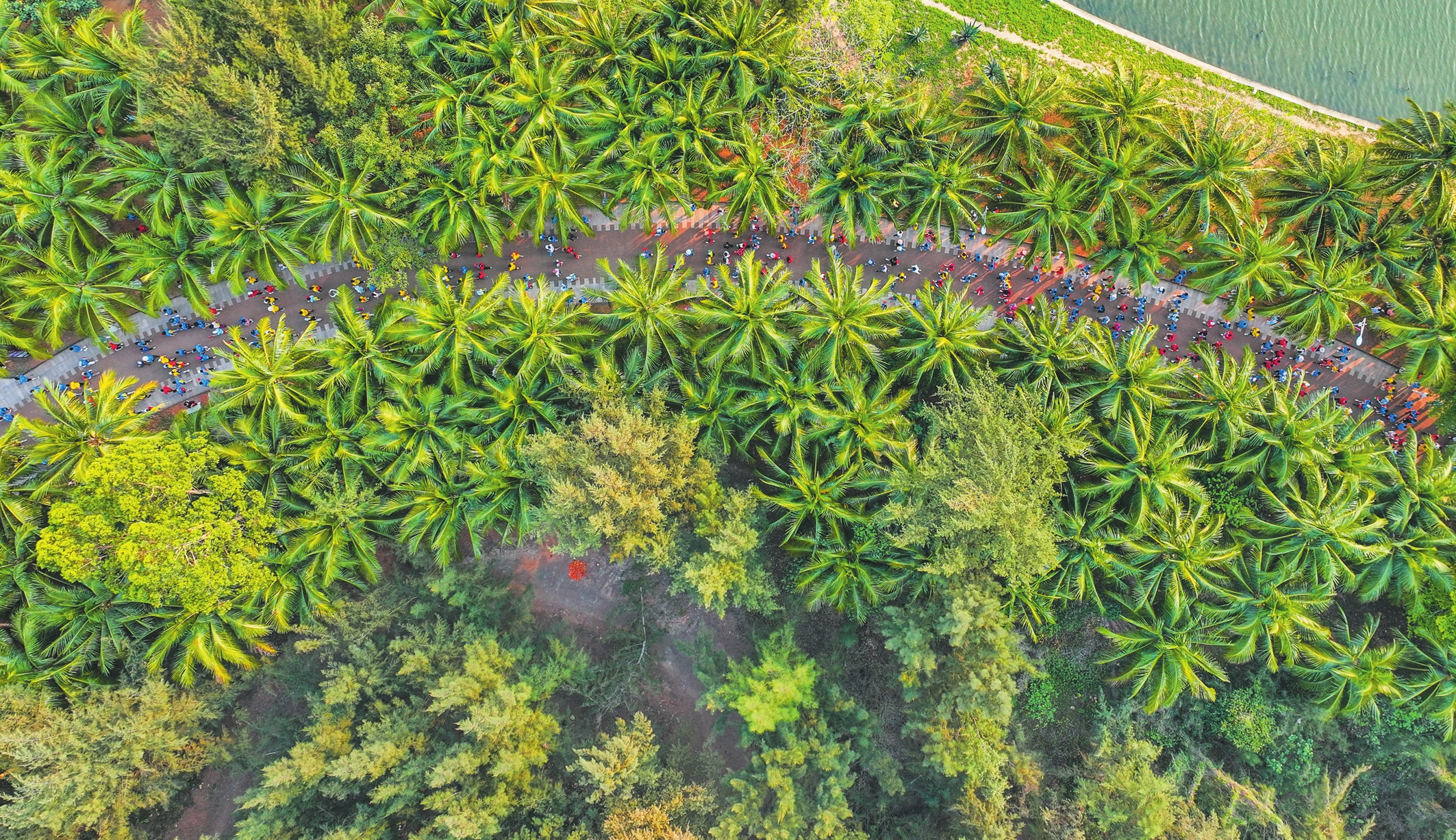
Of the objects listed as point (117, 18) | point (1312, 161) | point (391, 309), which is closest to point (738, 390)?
point (391, 309)

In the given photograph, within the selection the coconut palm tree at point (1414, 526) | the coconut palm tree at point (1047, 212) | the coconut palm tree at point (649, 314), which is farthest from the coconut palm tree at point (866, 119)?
the coconut palm tree at point (1414, 526)

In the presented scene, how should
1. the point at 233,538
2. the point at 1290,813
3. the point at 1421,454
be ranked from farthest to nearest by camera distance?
the point at 1421,454 → the point at 1290,813 → the point at 233,538

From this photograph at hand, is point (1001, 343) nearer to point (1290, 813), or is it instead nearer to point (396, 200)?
point (1290, 813)

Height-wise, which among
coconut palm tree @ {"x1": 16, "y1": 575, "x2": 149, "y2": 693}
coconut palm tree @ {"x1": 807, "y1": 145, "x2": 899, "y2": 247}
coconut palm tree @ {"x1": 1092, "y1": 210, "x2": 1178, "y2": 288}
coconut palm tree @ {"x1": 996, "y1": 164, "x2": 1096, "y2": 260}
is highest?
coconut palm tree @ {"x1": 807, "y1": 145, "x2": 899, "y2": 247}

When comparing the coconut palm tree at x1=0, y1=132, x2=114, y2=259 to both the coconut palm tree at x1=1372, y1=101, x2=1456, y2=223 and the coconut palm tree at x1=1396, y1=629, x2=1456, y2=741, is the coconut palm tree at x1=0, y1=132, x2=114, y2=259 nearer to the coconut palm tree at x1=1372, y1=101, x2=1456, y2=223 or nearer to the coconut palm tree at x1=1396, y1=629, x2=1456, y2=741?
the coconut palm tree at x1=1372, y1=101, x2=1456, y2=223

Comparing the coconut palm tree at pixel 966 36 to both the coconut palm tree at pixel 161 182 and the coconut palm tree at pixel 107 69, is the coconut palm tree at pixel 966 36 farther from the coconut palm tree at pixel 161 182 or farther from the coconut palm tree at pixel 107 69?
the coconut palm tree at pixel 107 69

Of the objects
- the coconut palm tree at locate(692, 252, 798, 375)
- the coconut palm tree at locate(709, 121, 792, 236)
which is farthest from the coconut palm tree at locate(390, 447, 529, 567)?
the coconut palm tree at locate(709, 121, 792, 236)
